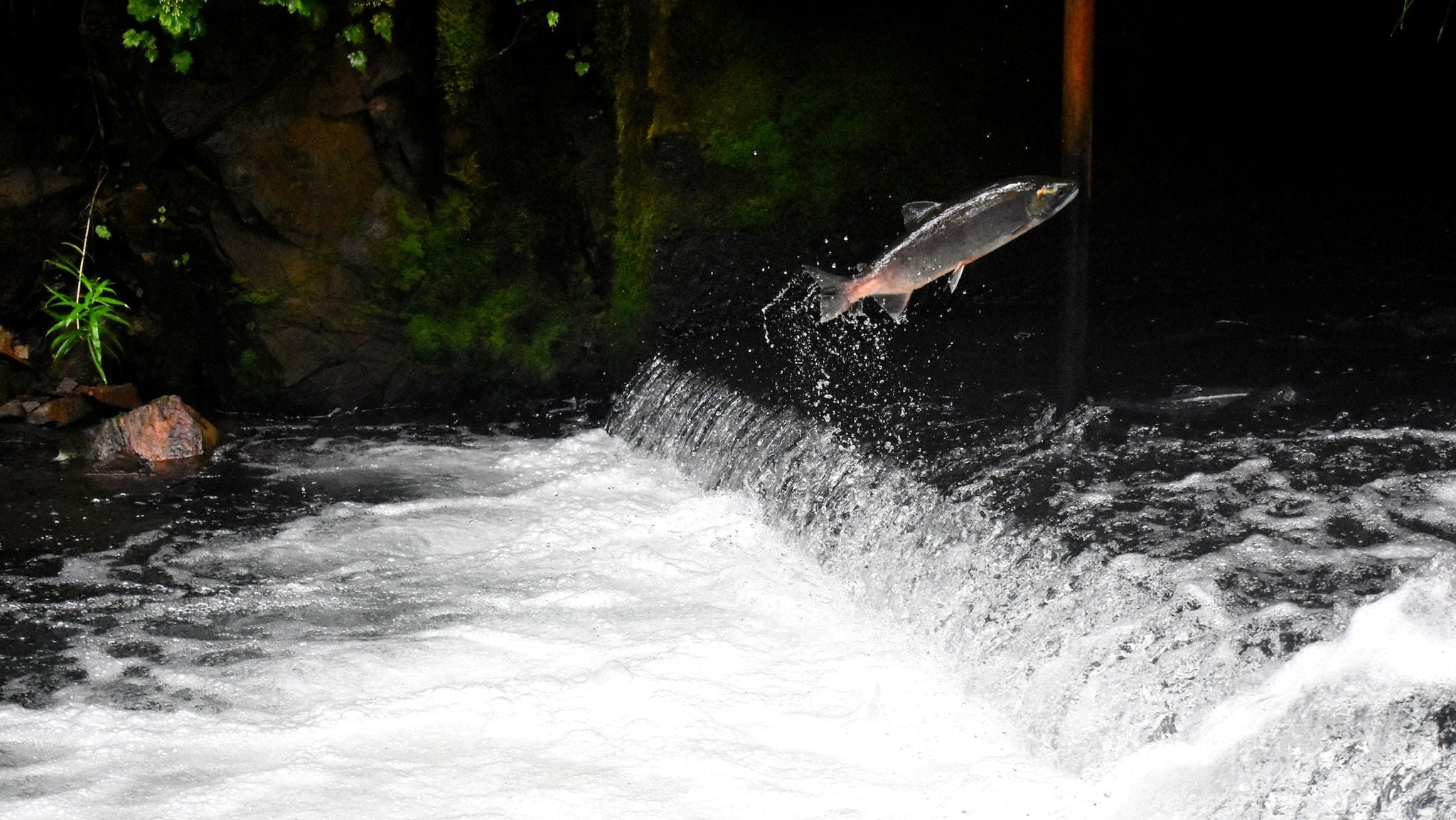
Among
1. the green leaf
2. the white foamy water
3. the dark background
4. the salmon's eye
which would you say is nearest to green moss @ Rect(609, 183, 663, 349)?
the dark background

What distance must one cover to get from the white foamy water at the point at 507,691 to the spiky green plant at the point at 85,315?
1902mm

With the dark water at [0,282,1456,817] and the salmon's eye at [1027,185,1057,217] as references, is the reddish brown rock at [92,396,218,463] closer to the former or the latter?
the dark water at [0,282,1456,817]

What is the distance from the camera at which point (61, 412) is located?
247 inches

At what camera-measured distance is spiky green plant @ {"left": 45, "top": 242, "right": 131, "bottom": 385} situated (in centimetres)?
625

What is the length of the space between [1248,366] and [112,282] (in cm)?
552

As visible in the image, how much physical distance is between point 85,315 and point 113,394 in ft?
1.36

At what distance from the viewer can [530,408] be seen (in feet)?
22.0

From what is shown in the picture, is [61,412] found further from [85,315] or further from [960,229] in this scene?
[960,229]

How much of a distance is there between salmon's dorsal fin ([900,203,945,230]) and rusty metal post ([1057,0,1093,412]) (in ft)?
2.04

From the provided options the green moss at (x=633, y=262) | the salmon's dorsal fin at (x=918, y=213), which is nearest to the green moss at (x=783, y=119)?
the green moss at (x=633, y=262)

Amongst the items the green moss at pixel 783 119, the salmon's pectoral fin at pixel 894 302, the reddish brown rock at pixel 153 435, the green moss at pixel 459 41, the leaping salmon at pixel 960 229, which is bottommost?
the reddish brown rock at pixel 153 435

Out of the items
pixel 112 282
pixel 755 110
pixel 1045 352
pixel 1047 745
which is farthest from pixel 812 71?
pixel 1047 745

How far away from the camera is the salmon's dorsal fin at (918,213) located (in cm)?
407

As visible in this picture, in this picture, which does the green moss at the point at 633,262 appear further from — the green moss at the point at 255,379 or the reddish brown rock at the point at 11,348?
the reddish brown rock at the point at 11,348
